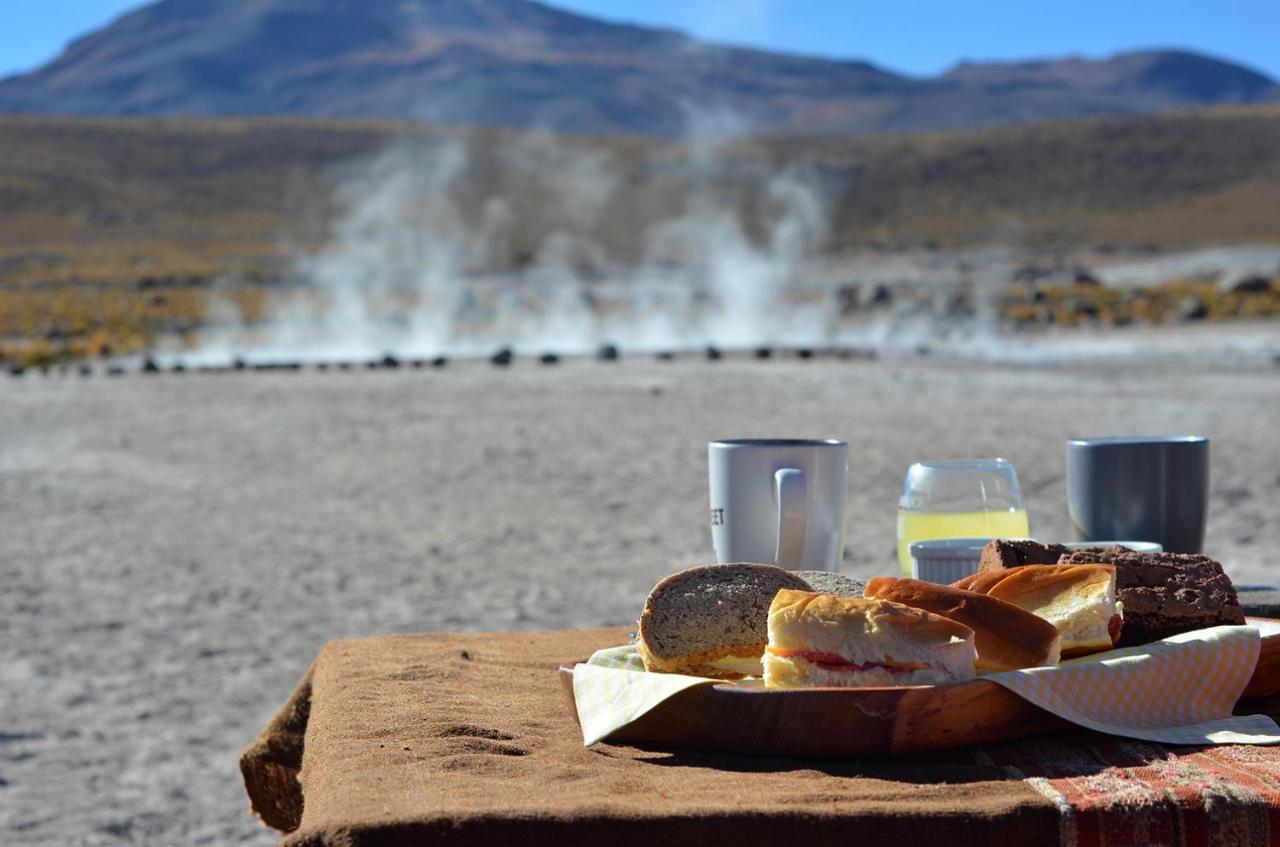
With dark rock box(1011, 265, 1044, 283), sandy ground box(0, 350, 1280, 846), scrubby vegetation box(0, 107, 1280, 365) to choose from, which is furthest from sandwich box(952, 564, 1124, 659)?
scrubby vegetation box(0, 107, 1280, 365)

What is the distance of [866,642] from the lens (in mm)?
1249

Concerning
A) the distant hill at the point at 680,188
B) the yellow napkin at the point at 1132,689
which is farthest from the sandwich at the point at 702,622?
the distant hill at the point at 680,188

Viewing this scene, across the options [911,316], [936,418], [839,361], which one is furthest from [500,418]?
[911,316]

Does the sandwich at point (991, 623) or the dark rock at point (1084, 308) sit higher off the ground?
the sandwich at point (991, 623)

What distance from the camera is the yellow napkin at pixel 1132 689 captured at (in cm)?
126

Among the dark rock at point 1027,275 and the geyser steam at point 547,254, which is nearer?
the geyser steam at point 547,254

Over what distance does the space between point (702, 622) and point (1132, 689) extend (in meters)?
0.36

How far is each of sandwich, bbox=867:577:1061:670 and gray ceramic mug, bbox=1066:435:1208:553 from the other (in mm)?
574

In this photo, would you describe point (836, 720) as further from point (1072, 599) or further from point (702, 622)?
point (1072, 599)

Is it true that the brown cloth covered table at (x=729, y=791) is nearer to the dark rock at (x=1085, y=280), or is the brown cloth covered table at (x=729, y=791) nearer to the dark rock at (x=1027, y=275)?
the dark rock at (x=1085, y=280)

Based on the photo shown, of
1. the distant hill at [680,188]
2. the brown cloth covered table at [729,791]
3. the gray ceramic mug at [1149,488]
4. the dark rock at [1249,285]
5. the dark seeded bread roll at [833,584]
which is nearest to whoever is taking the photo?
the brown cloth covered table at [729,791]

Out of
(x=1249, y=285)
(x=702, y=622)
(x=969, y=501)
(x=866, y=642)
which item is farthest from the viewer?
(x=1249, y=285)

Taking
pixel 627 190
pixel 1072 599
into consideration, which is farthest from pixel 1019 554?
pixel 627 190

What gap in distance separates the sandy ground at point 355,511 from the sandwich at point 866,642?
3234 mm
